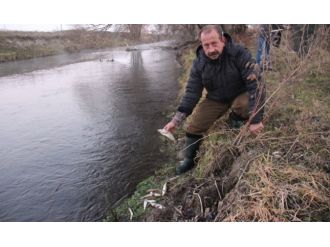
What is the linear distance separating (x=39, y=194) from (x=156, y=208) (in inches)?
66.4

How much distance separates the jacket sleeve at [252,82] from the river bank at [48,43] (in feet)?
46.0

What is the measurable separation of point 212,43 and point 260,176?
1423mm

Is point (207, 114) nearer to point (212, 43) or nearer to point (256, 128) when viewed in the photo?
point (256, 128)

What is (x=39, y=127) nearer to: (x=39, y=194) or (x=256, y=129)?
(x=39, y=194)

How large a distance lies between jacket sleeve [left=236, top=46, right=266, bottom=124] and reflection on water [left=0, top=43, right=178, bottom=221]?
1.80m

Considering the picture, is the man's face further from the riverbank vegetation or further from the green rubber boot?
the green rubber boot

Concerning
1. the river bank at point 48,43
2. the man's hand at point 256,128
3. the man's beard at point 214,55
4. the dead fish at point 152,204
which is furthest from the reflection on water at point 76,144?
the river bank at point 48,43

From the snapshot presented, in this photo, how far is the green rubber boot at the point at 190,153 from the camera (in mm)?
4039

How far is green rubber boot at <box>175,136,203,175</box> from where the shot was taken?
4.04m

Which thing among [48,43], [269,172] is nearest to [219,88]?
[269,172]

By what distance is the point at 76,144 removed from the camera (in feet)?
18.7

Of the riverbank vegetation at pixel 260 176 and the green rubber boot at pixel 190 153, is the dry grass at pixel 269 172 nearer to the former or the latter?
the riverbank vegetation at pixel 260 176
